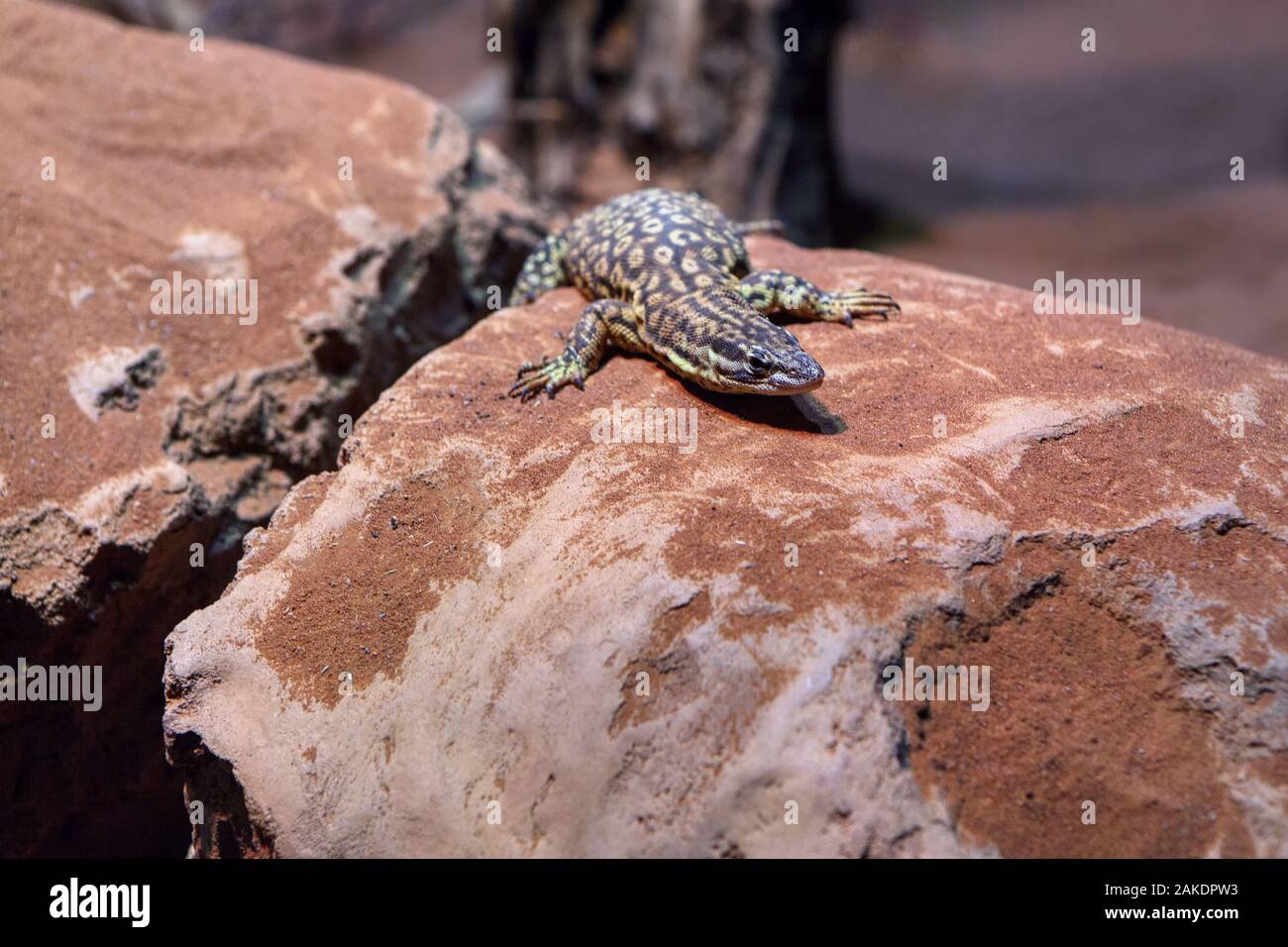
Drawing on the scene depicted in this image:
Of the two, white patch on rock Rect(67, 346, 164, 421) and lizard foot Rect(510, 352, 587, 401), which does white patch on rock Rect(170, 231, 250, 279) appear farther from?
lizard foot Rect(510, 352, 587, 401)

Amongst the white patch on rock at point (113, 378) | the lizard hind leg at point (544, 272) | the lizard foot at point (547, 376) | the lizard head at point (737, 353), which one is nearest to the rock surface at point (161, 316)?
the white patch on rock at point (113, 378)

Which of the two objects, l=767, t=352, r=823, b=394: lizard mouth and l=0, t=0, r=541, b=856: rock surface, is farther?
l=0, t=0, r=541, b=856: rock surface

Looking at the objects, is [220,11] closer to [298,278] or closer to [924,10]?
[298,278]

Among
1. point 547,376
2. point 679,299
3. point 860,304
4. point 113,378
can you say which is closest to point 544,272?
point 679,299

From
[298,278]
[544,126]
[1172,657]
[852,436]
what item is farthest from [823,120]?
[1172,657]

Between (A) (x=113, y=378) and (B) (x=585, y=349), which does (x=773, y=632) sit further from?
(A) (x=113, y=378)

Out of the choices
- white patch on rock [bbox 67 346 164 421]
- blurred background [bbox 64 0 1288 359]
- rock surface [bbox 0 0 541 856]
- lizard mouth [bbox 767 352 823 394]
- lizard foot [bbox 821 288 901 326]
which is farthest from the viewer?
blurred background [bbox 64 0 1288 359]

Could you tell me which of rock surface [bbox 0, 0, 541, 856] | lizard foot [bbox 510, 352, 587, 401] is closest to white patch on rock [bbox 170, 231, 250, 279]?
rock surface [bbox 0, 0, 541, 856]
